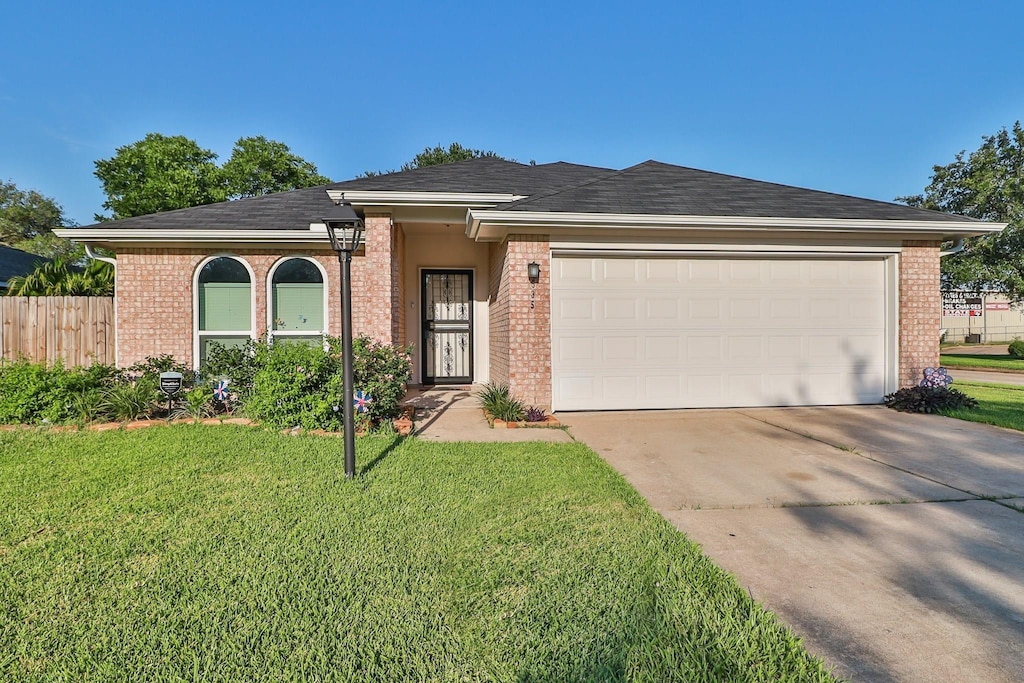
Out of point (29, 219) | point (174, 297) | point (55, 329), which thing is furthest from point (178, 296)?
point (29, 219)

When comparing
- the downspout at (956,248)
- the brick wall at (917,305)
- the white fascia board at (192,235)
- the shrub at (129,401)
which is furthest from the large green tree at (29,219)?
the downspout at (956,248)

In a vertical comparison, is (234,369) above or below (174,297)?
below

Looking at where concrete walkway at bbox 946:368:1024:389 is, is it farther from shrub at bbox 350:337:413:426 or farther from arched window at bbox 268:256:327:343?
arched window at bbox 268:256:327:343

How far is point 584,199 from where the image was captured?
22.3ft

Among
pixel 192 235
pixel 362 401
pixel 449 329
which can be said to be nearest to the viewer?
pixel 362 401

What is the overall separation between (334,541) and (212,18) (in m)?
11.2

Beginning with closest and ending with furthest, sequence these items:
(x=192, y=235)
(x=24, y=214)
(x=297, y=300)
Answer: (x=192, y=235) < (x=297, y=300) < (x=24, y=214)

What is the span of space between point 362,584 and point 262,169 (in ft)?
89.6

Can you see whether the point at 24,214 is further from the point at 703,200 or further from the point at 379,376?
the point at 703,200

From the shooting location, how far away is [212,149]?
22.7m

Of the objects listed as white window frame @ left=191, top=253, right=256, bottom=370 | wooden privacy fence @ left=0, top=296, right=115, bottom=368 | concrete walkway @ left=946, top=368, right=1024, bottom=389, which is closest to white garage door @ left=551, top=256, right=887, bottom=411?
white window frame @ left=191, top=253, right=256, bottom=370

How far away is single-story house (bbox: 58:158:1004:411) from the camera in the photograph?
6.62 meters

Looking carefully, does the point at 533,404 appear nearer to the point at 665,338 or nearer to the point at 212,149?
the point at 665,338

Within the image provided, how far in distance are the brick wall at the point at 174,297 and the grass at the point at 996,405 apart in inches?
315
